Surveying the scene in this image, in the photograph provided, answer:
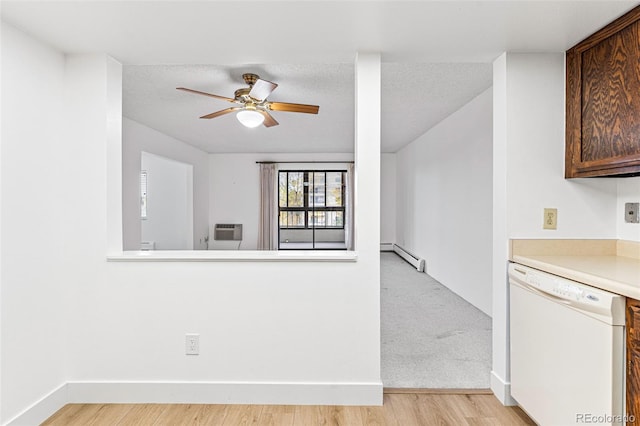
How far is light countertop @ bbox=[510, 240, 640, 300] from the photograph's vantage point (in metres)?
1.40

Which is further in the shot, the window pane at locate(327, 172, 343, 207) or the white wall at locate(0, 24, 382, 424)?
the window pane at locate(327, 172, 343, 207)

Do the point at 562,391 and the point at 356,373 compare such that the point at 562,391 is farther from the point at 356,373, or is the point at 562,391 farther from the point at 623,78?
the point at 623,78

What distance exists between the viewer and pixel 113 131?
2.23 metres

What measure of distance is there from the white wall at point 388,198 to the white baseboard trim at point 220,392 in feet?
20.6

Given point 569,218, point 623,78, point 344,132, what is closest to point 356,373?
point 569,218

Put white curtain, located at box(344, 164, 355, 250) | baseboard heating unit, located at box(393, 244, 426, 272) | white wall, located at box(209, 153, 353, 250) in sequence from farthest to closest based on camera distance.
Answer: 1. white wall, located at box(209, 153, 353, 250)
2. white curtain, located at box(344, 164, 355, 250)
3. baseboard heating unit, located at box(393, 244, 426, 272)

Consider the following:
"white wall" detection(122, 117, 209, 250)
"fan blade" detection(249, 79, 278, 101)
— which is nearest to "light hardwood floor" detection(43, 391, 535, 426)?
"fan blade" detection(249, 79, 278, 101)

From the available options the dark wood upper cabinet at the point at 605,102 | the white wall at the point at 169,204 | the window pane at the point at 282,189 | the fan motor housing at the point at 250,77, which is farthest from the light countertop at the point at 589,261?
the window pane at the point at 282,189

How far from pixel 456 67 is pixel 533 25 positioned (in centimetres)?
121

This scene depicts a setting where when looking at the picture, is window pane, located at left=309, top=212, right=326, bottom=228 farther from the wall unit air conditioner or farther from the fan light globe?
the fan light globe

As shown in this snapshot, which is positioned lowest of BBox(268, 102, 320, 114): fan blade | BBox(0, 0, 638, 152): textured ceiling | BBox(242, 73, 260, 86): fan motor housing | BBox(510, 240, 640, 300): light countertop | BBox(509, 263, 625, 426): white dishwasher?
BBox(509, 263, 625, 426): white dishwasher

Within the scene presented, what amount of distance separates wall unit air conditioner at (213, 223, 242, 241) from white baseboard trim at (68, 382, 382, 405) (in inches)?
234

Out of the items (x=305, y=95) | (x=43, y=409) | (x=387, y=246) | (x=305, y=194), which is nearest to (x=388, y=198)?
(x=387, y=246)

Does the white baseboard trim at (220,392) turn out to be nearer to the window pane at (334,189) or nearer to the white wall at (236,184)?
the white wall at (236,184)
